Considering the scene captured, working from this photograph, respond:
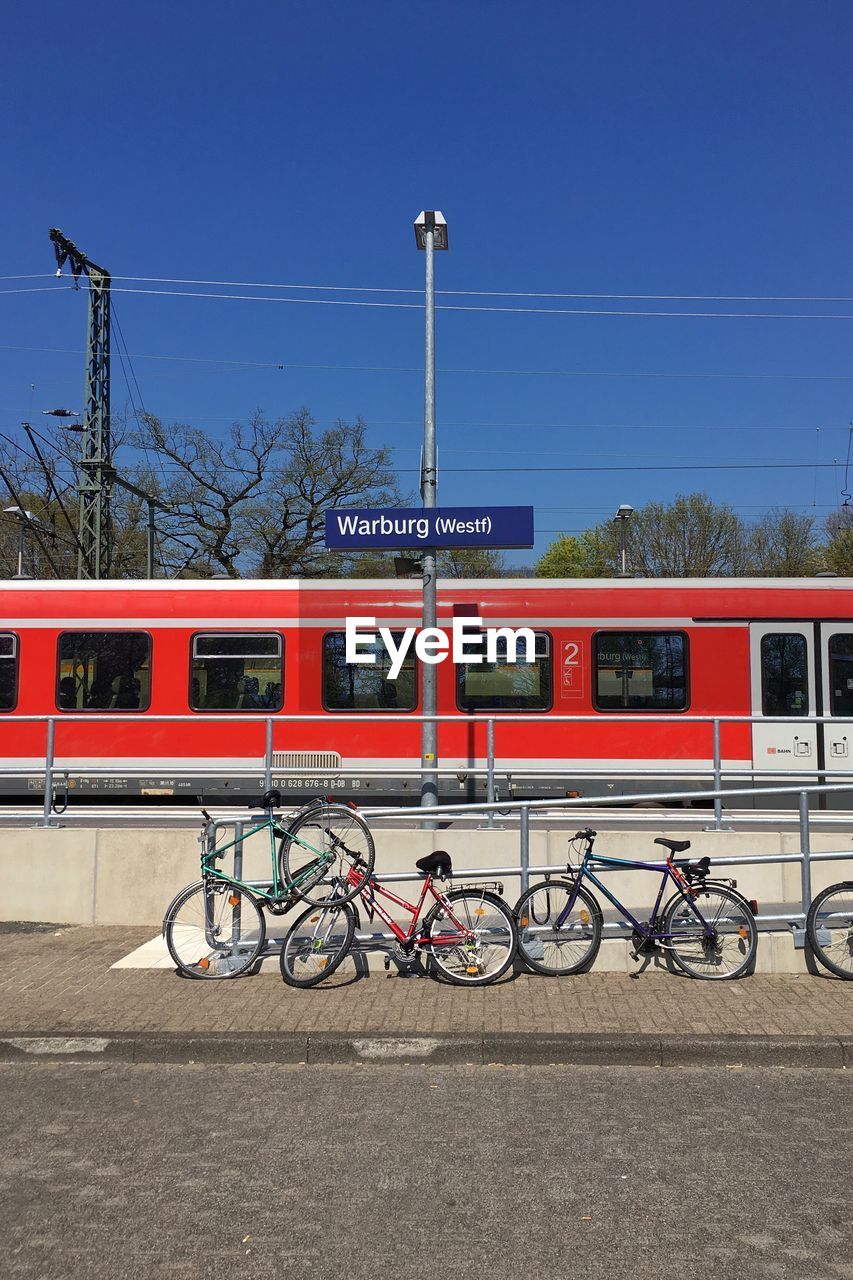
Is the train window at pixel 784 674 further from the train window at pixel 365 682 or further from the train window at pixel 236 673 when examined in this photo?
the train window at pixel 236 673

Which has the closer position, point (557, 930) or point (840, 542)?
point (557, 930)

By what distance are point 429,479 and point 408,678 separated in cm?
309

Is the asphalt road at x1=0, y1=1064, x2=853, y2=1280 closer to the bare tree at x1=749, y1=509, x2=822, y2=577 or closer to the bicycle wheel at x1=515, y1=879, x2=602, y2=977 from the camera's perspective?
the bicycle wheel at x1=515, y1=879, x2=602, y2=977

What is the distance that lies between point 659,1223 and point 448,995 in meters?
2.91

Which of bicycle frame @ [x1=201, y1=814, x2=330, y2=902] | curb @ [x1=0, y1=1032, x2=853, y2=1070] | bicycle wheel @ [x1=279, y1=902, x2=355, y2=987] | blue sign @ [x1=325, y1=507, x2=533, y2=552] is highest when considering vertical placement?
blue sign @ [x1=325, y1=507, x2=533, y2=552]

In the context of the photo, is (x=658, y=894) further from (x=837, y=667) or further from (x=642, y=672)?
(x=837, y=667)

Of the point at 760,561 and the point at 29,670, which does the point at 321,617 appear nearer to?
the point at 29,670

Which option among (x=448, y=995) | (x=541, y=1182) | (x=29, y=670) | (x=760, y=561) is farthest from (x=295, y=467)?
(x=541, y=1182)

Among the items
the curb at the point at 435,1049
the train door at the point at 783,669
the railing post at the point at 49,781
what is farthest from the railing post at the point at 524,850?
the train door at the point at 783,669

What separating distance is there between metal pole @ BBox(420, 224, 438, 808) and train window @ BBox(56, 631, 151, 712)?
4386 millimetres

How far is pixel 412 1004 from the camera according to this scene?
652cm

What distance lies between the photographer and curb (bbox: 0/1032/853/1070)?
5684mm

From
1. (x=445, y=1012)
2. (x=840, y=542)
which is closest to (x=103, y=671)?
(x=445, y=1012)

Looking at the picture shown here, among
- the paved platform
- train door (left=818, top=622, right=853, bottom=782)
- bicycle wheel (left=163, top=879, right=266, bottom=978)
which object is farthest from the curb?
train door (left=818, top=622, right=853, bottom=782)
